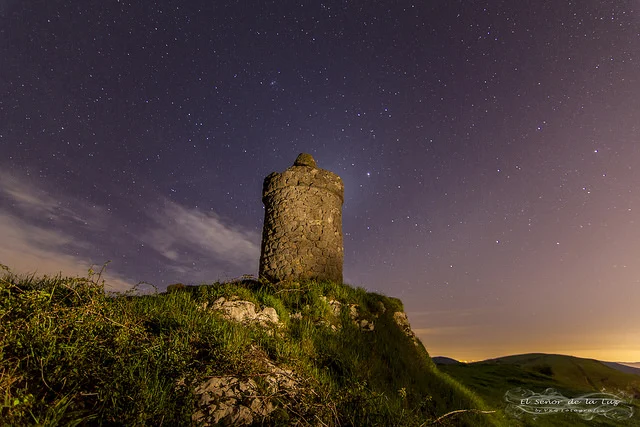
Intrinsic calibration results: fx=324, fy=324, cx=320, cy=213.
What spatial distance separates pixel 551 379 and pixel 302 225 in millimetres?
24893

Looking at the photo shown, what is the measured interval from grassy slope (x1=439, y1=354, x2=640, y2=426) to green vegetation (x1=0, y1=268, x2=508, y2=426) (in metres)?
9.21

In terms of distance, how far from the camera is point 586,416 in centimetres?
1350

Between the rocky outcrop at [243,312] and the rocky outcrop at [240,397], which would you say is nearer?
the rocky outcrop at [240,397]

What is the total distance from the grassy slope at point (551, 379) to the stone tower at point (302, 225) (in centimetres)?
798

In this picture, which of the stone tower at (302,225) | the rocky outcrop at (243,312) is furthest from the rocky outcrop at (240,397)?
the stone tower at (302,225)

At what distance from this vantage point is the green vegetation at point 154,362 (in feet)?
8.95

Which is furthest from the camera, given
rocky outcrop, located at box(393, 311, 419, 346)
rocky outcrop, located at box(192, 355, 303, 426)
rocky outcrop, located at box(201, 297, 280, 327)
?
rocky outcrop, located at box(393, 311, 419, 346)

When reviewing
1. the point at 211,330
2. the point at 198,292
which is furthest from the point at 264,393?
the point at 198,292

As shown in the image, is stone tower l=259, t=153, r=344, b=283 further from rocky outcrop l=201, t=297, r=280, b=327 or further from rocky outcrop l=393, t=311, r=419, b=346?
rocky outcrop l=201, t=297, r=280, b=327

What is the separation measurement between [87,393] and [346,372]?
343 cm

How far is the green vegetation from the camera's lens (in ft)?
8.95

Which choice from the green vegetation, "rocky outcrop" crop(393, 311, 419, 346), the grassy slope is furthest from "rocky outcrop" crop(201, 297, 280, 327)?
the grassy slope

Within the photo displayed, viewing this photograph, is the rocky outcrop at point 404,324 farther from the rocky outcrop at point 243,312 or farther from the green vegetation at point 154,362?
the rocky outcrop at point 243,312

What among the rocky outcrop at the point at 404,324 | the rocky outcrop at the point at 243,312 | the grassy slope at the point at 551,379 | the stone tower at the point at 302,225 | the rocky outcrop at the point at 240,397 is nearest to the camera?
the rocky outcrop at the point at 240,397
